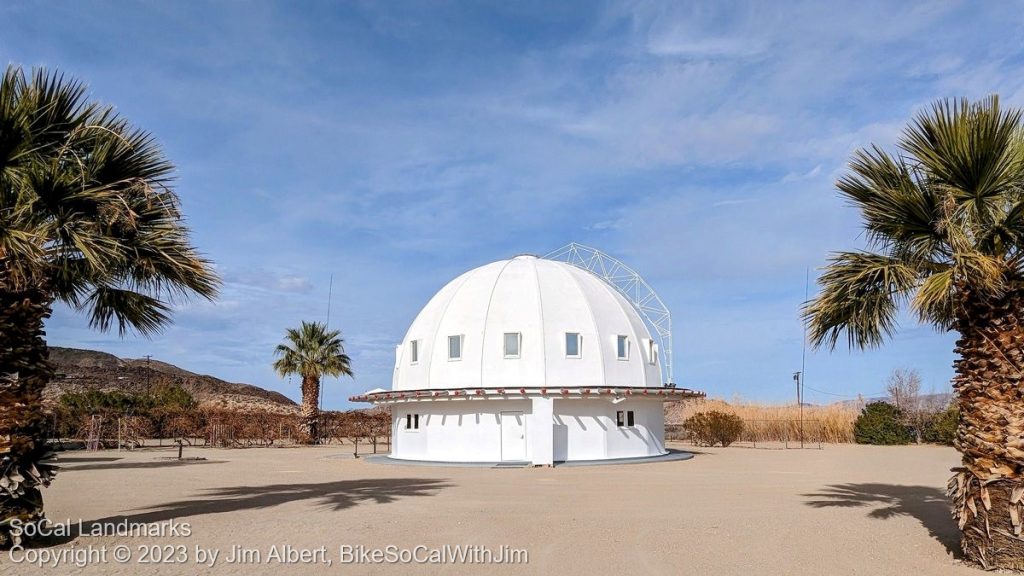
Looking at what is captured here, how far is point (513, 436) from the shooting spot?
27.0 metres

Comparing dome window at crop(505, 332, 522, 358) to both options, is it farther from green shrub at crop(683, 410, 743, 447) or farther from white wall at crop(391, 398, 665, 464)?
green shrub at crop(683, 410, 743, 447)

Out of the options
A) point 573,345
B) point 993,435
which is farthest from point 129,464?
point 993,435

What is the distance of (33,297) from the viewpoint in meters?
10.4

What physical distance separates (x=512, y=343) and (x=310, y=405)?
22.1 meters

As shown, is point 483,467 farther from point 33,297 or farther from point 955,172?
point 955,172

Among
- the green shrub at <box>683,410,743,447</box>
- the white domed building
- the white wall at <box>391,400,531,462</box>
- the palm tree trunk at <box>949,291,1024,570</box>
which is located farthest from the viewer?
the green shrub at <box>683,410,743,447</box>

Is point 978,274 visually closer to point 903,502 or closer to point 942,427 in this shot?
point 903,502

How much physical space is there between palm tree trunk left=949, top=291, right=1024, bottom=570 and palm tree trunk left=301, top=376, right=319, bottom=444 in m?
40.3

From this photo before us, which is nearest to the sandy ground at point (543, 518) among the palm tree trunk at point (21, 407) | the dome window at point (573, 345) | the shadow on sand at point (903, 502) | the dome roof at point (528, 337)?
the shadow on sand at point (903, 502)

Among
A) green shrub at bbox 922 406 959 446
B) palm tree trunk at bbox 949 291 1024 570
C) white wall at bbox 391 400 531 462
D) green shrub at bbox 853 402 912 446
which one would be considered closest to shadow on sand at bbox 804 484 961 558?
palm tree trunk at bbox 949 291 1024 570

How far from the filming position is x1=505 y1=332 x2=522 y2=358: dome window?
27831 mm

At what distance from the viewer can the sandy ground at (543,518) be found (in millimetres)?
9445

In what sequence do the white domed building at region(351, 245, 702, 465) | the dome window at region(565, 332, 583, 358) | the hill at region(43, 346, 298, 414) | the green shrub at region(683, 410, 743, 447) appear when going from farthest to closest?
the hill at region(43, 346, 298, 414), the green shrub at region(683, 410, 743, 447), the dome window at region(565, 332, 583, 358), the white domed building at region(351, 245, 702, 465)

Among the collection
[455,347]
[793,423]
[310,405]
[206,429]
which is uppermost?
[455,347]
